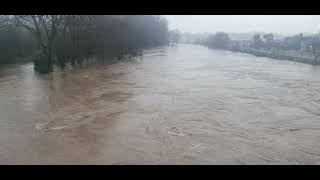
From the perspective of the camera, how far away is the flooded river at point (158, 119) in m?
6.16

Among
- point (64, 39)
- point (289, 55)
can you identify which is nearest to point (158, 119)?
point (64, 39)

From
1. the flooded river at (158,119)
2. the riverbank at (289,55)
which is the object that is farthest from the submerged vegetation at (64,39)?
the riverbank at (289,55)

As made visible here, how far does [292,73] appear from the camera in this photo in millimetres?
18031

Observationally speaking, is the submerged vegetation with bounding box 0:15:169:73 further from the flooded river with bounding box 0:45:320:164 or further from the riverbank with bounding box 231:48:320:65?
the riverbank with bounding box 231:48:320:65

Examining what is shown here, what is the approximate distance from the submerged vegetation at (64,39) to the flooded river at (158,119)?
2.57 metres

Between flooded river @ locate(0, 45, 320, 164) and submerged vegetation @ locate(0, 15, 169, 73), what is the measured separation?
2.57 m

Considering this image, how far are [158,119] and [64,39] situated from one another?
11.7 meters

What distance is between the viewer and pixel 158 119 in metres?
8.65

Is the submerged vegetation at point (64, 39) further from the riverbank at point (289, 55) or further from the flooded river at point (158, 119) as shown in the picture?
the riverbank at point (289, 55)

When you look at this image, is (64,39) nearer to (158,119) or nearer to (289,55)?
(158,119)

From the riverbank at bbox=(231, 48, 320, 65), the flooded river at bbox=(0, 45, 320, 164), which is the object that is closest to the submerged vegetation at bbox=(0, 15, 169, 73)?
the flooded river at bbox=(0, 45, 320, 164)

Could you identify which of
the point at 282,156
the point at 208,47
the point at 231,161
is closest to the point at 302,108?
the point at 282,156

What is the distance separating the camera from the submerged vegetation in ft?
59.0

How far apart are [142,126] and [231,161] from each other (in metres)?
2.59
